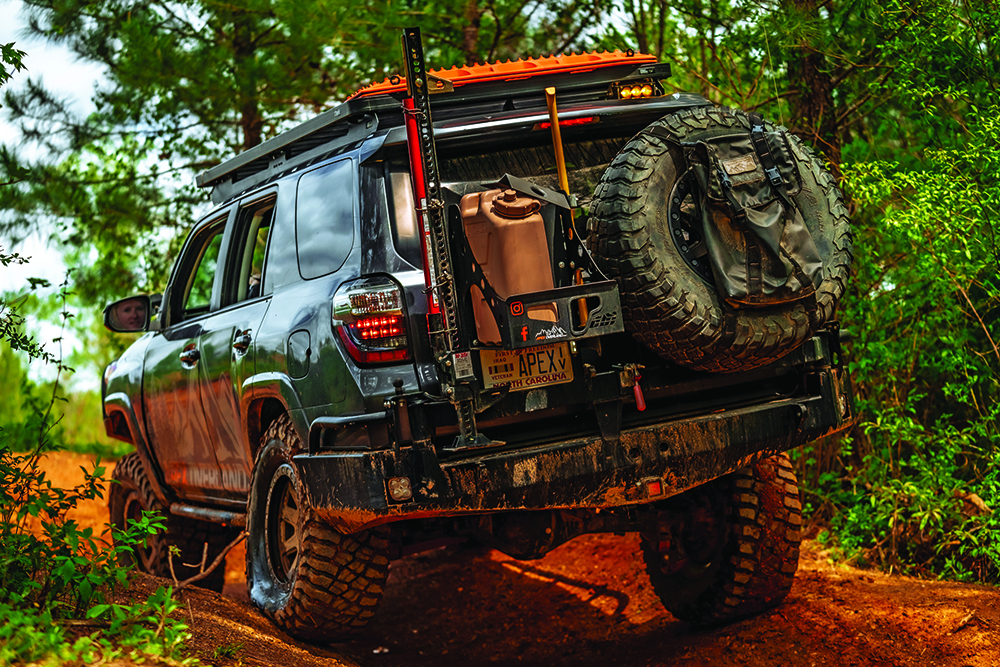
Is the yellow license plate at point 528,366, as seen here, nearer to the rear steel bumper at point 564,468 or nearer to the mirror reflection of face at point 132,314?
Answer: the rear steel bumper at point 564,468

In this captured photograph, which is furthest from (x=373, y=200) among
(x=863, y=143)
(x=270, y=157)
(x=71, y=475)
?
(x=71, y=475)

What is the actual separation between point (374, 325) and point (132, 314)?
2714mm

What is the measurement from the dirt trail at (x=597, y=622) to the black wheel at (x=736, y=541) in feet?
0.48

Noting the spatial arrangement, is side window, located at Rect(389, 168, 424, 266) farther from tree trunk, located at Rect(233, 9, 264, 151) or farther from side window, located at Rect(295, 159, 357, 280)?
tree trunk, located at Rect(233, 9, 264, 151)

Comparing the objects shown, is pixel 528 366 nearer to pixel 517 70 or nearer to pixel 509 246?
pixel 509 246

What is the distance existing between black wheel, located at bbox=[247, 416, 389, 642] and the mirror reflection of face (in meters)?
1.85

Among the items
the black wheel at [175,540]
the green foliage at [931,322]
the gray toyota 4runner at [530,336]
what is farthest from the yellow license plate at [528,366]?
the black wheel at [175,540]

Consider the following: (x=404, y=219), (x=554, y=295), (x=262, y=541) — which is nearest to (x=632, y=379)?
(x=554, y=295)

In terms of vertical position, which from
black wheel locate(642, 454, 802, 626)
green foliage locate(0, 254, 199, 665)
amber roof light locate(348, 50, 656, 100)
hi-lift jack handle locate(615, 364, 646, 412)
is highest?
amber roof light locate(348, 50, 656, 100)

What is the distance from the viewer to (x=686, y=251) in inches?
136

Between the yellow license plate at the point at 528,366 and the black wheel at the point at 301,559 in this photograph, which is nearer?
the yellow license plate at the point at 528,366

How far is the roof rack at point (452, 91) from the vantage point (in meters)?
3.83

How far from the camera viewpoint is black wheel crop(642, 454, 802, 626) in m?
4.29

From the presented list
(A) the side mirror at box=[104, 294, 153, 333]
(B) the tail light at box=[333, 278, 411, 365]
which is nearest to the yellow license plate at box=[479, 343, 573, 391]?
(B) the tail light at box=[333, 278, 411, 365]
